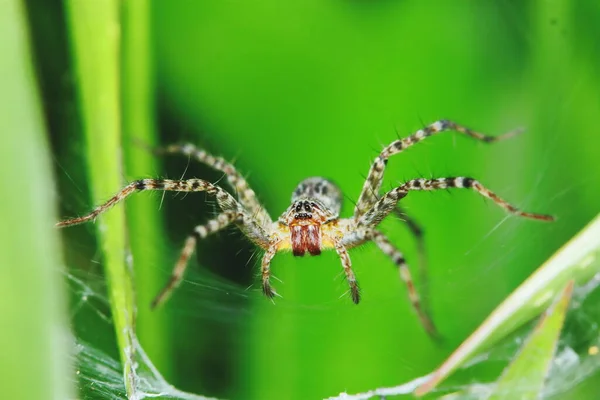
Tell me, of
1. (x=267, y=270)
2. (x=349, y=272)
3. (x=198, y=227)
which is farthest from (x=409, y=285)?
(x=198, y=227)

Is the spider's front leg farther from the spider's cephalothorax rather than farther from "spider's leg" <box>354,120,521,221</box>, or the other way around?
"spider's leg" <box>354,120,521,221</box>

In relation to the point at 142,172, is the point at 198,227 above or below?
below

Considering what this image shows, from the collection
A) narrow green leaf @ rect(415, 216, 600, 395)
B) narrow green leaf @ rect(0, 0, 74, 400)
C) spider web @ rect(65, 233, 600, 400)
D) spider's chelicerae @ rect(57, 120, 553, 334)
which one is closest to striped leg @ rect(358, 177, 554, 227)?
spider's chelicerae @ rect(57, 120, 553, 334)

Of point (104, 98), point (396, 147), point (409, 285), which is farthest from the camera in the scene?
point (396, 147)

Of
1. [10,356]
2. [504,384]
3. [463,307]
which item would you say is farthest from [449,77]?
[10,356]

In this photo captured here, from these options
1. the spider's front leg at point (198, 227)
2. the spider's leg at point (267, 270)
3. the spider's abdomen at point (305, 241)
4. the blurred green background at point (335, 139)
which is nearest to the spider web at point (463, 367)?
the blurred green background at point (335, 139)

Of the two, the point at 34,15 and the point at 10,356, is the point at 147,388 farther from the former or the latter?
the point at 34,15

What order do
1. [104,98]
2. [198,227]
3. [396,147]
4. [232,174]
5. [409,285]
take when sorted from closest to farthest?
[104,98], [409,285], [198,227], [396,147], [232,174]

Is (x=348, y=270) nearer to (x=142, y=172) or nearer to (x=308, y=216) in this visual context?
(x=308, y=216)

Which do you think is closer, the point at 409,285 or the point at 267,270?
the point at 409,285
